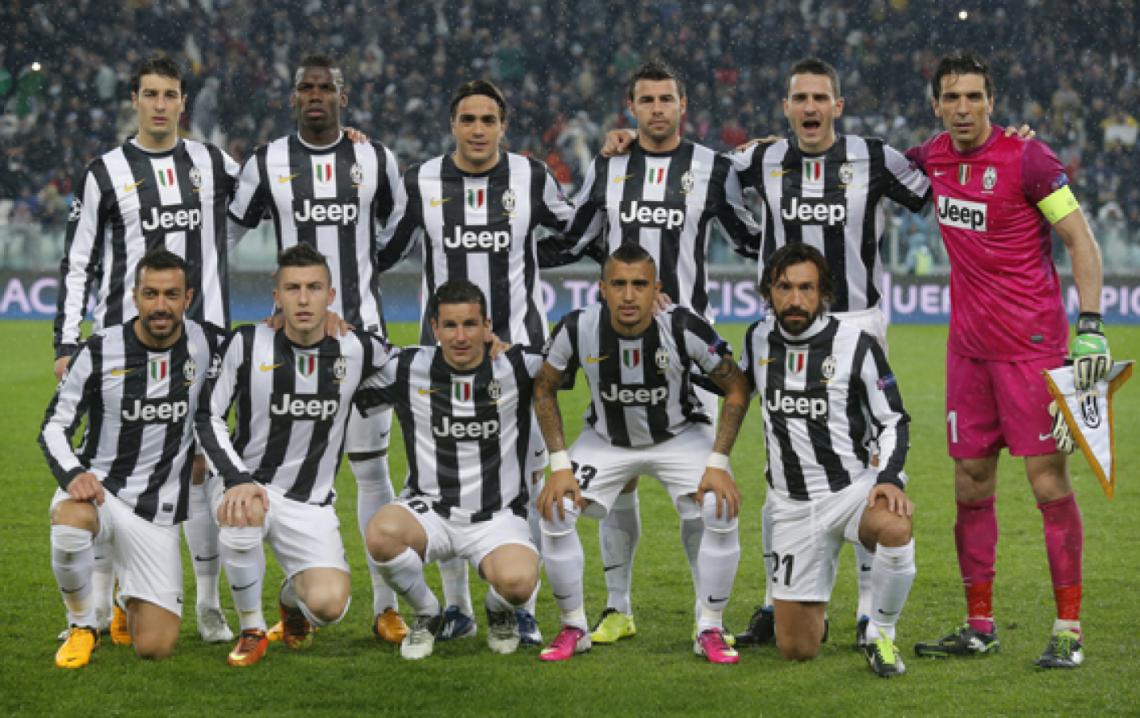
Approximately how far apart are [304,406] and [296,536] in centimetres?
44

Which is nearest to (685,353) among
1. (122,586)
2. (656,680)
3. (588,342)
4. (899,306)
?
(588,342)

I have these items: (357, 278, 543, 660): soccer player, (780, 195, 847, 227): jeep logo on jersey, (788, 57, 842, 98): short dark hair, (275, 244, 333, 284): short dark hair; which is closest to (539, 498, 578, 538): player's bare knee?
(357, 278, 543, 660): soccer player

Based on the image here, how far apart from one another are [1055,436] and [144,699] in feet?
9.60

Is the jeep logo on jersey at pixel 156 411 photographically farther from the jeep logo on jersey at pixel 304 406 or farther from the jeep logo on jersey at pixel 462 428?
the jeep logo on jersey at pixel 462 428

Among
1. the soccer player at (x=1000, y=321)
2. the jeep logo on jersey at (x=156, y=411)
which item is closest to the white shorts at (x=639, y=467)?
the soccer player at (x=1000, y=321)

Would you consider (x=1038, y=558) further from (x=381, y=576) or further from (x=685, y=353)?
(x=381, y=576)

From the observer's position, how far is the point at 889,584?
4.81m

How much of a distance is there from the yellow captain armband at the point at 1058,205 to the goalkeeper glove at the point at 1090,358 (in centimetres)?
36

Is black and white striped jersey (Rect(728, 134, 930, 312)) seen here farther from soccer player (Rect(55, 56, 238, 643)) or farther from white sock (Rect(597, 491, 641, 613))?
soccer player (Rect(55, 56, 238, 643))

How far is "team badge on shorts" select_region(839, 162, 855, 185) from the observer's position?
5.51m

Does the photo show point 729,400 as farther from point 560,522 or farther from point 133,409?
point 133,409

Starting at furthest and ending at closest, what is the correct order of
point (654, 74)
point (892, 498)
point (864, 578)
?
1. point (654, 74)
2. point (864, 578)
3. point (892, 498)

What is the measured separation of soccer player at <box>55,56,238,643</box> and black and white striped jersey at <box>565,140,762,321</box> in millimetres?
1378

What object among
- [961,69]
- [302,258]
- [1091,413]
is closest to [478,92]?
[302,258]
